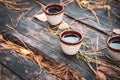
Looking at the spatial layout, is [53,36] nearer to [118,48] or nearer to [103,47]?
[103,47]

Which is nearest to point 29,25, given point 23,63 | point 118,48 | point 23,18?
point 23,18

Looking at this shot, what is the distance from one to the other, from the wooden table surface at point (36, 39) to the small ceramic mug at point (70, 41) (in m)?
0.05

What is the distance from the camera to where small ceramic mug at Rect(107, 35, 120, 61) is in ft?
4.31

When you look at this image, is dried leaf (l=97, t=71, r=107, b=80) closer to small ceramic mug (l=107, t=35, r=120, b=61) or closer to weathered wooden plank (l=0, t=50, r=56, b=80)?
small ceramic mug (l=107, t=35, r=120, b=61)

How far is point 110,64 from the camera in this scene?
1354 mm

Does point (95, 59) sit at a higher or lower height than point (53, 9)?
lower

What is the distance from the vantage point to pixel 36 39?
1506 millimetres

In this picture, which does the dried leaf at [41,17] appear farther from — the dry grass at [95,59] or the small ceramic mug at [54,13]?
the dry grass at [95,59]

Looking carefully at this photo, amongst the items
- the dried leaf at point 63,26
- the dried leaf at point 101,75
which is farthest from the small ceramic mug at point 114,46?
the dried leaf at point 63,26

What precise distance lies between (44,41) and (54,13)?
0.62 ft

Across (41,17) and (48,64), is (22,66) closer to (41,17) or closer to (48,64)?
(48,64)

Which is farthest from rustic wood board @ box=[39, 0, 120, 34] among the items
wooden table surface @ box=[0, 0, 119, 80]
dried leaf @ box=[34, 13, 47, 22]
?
dried leaf @ box=[34, 13, 47, 22]

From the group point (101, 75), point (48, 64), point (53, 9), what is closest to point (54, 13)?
point (53, 9)

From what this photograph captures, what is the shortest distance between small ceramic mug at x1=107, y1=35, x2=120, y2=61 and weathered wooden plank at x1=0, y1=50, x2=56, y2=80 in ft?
1.12
